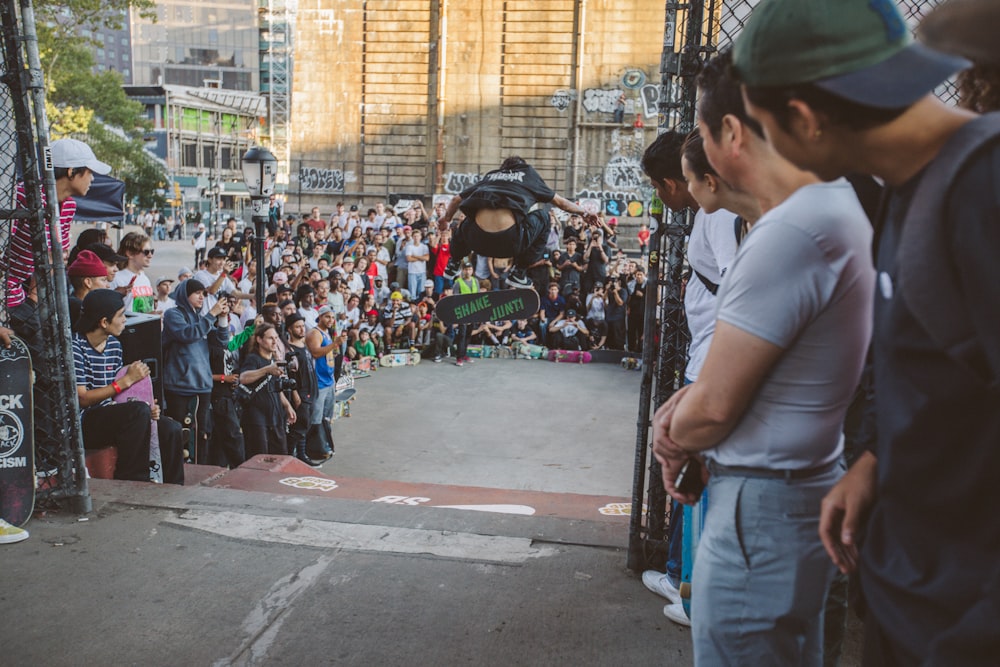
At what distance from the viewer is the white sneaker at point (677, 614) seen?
126 inches

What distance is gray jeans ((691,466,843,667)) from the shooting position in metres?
1.51

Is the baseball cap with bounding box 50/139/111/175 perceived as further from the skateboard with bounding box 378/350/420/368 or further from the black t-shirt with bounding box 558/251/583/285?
the black t-shirt with bounding box 558/251/583/285

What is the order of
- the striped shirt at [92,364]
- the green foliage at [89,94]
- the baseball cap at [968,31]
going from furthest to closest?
the green foliage at [89,94] → the striped shirt at [92,364] → the baseball cap at [968,31]

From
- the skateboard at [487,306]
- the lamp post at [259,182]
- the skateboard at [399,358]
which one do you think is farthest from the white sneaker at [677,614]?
the skateboard at [399,358]

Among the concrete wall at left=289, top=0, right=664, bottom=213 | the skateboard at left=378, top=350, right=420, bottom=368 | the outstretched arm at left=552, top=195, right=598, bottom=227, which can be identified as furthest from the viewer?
the concrete wall at left=289, top=0, right=664, bottom=213

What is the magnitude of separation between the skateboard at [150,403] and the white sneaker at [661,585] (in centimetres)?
366

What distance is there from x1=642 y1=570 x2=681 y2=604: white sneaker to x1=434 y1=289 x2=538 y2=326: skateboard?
2.77 metres

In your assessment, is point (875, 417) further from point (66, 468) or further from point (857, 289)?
point (66, 468)

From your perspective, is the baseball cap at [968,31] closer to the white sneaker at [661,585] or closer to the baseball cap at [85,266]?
the white sneaker at [661,585]

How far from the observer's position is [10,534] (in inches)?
157

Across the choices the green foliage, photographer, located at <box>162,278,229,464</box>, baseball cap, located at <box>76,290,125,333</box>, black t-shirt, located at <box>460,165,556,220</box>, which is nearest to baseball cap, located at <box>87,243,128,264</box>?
photographer, located at <box>162,278,229,464</box>

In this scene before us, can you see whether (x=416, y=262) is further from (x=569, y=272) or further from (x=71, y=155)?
(x=71, y=155)

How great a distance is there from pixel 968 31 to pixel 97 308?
17.2 feet

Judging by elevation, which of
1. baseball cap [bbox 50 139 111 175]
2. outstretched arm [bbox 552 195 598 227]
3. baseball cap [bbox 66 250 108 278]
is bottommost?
baseball cap [bbox 66 250 108 278]
